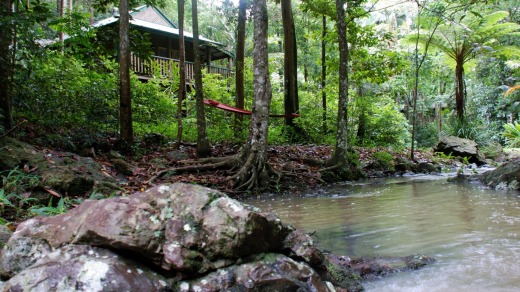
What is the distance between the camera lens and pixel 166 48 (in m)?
19.3

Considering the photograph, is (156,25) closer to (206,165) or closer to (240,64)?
(240,64)

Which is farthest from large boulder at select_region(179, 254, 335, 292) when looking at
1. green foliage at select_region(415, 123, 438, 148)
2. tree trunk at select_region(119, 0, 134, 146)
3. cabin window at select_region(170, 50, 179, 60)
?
cabin window at select_region(170, 50, 179, 60)

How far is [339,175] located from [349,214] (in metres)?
3.56

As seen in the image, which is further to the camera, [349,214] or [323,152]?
[323,152]

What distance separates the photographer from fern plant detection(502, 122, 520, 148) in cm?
1457

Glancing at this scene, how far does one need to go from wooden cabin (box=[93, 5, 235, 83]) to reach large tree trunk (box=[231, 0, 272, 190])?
829 cm

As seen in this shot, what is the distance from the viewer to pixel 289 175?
728 cm

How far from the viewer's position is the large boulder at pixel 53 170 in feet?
14.1

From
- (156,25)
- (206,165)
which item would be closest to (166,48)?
(156,25)

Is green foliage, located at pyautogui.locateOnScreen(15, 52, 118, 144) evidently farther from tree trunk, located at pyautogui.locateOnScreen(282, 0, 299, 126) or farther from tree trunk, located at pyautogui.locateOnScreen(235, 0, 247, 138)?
tree trunk, located at pyautogui.locateOnScreen(282, 0, 299, 126)

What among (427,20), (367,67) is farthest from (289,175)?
(427,20)

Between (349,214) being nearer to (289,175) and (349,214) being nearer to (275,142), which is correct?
(289,175)

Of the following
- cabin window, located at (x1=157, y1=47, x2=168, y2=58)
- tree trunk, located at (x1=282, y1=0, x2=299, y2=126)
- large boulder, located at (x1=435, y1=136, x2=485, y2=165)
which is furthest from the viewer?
cabin window, located at (x1=157, y1=47, x2=168, y2=58)

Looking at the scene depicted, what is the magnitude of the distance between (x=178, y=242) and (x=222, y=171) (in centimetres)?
523
